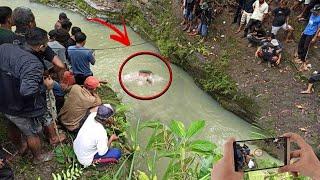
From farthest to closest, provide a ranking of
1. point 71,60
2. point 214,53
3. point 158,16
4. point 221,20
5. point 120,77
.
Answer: point 158,16 → point 221,20 → point 214,53 → point 120,77 → point 71,60

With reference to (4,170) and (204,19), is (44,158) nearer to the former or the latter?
(4,170)

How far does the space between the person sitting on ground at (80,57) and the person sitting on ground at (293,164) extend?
4.20 metres

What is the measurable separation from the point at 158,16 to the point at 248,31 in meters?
2.77

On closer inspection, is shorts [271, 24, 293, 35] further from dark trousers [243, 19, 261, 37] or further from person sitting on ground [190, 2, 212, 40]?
person sitting on ground [190, 2, 212, 40]

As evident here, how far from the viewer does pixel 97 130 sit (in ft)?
16.9

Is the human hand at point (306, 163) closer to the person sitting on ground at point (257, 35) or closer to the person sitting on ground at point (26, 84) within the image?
the person sitting on ground at point (26, 84)

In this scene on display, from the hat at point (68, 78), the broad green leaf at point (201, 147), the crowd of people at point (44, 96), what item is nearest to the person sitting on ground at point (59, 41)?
the crowd of people at point (44, 96)

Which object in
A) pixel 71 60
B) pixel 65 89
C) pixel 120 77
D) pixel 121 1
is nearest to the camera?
pixel 65 89

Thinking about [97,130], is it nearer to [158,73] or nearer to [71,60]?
[71,60]

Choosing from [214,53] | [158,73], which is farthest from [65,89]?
[214,53]

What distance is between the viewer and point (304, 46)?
897 cm

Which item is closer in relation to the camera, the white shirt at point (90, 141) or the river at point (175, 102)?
the white shirt at point (90, 141)

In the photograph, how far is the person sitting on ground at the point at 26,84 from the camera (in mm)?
4473

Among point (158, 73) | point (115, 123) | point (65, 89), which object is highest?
point (65, 89)
